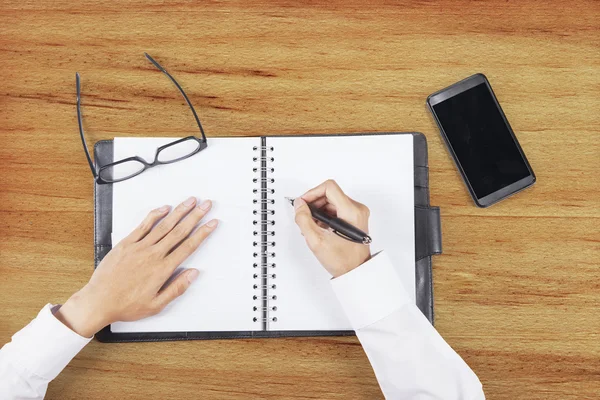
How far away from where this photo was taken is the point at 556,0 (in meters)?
0.94

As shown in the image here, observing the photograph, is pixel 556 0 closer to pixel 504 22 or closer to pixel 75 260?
pixel 504 22

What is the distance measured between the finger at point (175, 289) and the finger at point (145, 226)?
0.31 feet

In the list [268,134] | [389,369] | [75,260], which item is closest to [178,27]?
[268,134]

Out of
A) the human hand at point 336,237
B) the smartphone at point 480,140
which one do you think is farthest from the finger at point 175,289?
the smartphone at point 480,140

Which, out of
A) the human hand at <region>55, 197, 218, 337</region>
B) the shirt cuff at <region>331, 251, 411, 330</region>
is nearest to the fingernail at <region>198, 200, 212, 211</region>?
the human hand at <region>55, 197, 218, 337</region>

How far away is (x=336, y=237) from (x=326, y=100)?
0.82ft

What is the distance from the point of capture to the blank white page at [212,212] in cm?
91

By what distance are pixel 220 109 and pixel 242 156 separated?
0.09m

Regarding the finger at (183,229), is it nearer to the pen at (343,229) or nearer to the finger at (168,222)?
the finger at (168,222)

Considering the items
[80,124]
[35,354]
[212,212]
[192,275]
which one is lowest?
[35,354]

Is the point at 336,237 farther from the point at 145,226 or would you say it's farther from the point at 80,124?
the point at 80,124

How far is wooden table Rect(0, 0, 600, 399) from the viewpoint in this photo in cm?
92

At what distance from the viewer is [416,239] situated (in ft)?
3.01

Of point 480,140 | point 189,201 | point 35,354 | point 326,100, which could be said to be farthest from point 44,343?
point 480,140
